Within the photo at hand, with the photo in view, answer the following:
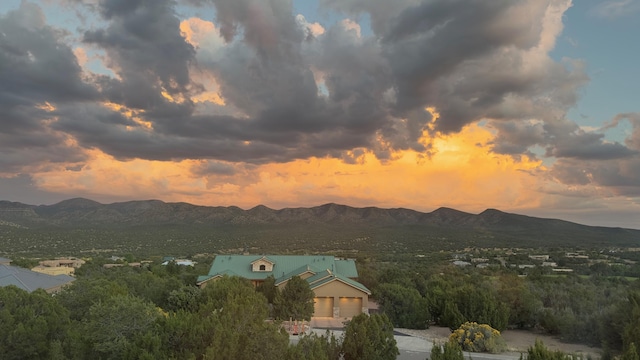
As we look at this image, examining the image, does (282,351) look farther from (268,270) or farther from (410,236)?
(410,236)

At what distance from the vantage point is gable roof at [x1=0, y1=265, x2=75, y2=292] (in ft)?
140

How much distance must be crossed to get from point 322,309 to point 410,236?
395 ft

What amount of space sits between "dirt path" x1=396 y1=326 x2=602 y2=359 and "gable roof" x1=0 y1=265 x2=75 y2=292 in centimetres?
3627

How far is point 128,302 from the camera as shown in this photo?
58.7 feet

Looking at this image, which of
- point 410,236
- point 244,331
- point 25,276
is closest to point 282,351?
point 244,331

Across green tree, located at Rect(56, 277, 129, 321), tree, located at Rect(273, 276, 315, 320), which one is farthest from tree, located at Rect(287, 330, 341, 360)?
green tree, located at Rect(56, 277, 129, 321)

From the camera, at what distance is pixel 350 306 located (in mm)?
38969

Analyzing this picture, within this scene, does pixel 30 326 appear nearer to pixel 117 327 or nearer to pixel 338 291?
pixel 117 327

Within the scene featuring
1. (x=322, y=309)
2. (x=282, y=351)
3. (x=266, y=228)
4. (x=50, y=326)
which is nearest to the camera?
(x=282, y=351)

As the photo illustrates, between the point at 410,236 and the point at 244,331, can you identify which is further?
the point at 410,236

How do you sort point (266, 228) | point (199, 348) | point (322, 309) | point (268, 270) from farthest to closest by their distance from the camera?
point (266, 228), point (268, 270), point (322, 309), point (199, 348)

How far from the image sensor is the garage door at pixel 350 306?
38.8 m

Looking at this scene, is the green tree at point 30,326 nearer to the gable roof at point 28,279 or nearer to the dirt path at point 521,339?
the dirt path at point 521,339

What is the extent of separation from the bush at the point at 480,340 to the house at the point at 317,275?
11192 mm
